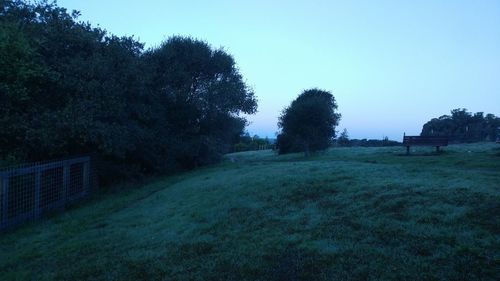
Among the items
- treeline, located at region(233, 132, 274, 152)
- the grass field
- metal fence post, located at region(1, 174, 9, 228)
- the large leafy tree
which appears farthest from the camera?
treeline, located at region(233, 132, 274, 152)

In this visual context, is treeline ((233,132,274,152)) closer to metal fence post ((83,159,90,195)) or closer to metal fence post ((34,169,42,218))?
metal fence post ((83,159,90,195))

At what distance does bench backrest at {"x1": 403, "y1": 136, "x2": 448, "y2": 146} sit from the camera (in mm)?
20844

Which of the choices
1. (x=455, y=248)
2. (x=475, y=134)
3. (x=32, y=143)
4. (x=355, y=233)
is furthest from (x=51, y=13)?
(x=475, y=134)

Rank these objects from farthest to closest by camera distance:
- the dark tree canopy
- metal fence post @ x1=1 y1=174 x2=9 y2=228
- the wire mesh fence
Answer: the dark tree canopy
the wire mesh fence
metal fence post @ x1=1 y1=174 x2=9 y2=228

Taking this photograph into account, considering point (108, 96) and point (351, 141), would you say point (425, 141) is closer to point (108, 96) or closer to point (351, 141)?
point (108, 96)

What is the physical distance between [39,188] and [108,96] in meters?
5.50

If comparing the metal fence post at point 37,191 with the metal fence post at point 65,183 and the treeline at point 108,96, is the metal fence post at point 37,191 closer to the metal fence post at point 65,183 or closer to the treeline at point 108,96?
the metal fence post at point 65,183

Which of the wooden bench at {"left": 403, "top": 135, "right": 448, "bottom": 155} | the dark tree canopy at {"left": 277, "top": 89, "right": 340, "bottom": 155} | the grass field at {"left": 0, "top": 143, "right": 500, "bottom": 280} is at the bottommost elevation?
the grass field at {"left": 0, "top": 143, "right": 500, "bottom": 280}

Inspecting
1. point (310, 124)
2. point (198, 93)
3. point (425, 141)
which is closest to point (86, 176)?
point (198, 93)

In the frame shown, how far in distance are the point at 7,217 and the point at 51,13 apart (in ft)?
38.0

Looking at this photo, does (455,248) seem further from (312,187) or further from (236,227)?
(312,187)

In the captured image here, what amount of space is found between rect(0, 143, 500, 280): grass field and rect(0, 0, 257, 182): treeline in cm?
422

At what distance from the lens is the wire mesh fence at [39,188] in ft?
29.9

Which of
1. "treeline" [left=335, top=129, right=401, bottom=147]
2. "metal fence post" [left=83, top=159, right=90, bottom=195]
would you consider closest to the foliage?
"treeline" [left=335, top=129, right=401, bottom=147]
